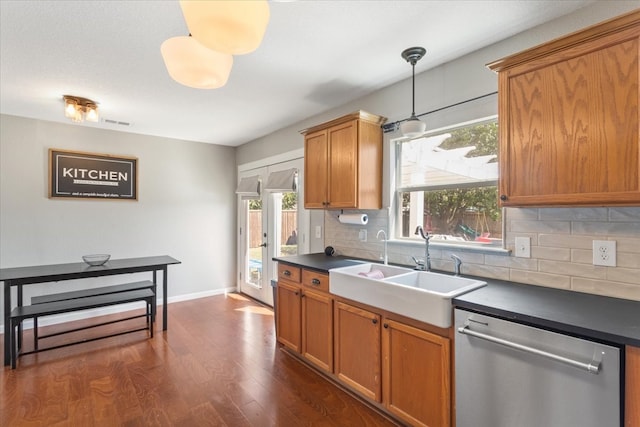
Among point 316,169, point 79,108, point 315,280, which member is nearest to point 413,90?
point 316,169

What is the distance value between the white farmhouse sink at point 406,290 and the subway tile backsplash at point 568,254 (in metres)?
0.24

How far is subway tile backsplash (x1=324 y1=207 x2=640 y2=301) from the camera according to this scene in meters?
1.59

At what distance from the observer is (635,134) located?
1339mm

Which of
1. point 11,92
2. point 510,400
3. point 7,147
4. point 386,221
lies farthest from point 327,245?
point 7,147

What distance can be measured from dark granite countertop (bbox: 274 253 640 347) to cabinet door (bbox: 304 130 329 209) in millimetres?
1636

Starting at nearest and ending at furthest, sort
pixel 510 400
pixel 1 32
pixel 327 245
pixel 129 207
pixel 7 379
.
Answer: pixel 510 400 < pixel 1 32 < pixel 7 379 < pixel 327 245 < pixel 129 207

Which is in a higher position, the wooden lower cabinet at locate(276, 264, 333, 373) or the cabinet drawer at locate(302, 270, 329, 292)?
the cabinet drawer at locate(302, 270, 329, 292)

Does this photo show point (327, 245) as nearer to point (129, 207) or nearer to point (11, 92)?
point (129, 207)

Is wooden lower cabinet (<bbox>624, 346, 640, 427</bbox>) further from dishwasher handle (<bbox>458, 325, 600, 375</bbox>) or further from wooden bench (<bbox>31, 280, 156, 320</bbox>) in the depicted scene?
wooden bench (<bbox>31, 280, 156, 320</bbox>)

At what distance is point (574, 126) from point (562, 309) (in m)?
0.87

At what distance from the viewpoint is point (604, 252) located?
166 cm

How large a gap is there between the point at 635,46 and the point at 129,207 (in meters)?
5.00

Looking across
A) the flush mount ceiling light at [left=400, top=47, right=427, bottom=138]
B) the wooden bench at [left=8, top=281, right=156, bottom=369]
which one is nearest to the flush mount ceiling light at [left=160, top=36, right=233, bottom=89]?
the flush mount ceiling light at [left=400, top=47, right=427, bottom=138]

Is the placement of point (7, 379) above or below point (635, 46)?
below
